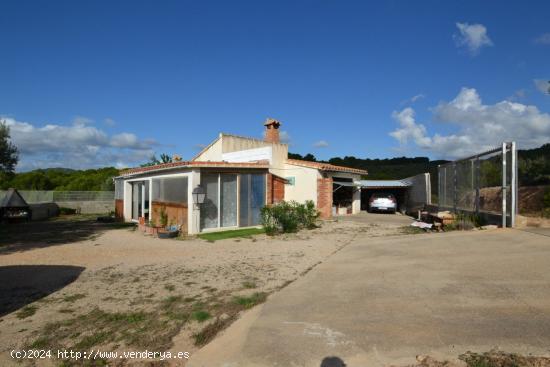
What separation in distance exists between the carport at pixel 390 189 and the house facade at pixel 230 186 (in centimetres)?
126

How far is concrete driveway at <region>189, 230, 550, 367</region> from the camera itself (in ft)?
9.80

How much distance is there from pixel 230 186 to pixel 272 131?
840cm

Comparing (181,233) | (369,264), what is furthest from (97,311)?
(181,233)

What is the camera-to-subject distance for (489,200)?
9359 mm

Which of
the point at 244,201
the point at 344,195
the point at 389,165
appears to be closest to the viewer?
the point at 244,201

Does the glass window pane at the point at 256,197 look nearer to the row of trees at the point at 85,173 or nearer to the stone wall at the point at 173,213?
the stone wall at the point at 173,213

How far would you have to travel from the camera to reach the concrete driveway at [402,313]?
9.80 feet

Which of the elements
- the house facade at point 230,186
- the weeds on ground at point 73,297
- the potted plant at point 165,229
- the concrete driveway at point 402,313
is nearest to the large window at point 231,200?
the house facade at point 230,186

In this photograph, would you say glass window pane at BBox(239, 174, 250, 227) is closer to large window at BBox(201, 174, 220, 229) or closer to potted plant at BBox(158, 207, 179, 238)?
large window at BBox(201, 174, 220, 229)

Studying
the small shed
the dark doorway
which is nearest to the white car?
the dark doorway

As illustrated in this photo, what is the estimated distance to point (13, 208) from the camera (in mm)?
18953

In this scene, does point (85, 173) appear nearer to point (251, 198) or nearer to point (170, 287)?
point (251, 198)

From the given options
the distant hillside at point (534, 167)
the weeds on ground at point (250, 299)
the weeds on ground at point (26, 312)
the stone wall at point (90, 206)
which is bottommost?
the weeds on ground at point (26, 312)

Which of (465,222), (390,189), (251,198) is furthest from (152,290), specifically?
(390,189)
